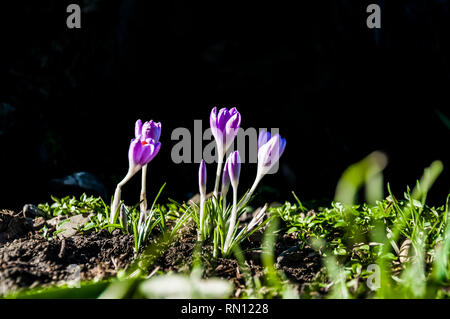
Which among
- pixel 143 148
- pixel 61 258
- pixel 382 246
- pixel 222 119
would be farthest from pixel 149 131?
pixel 382 246

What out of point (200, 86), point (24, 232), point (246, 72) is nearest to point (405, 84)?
point (246, 72)

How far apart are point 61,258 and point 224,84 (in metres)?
2.81

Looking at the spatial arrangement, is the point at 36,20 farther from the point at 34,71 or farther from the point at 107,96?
the point at 107,96

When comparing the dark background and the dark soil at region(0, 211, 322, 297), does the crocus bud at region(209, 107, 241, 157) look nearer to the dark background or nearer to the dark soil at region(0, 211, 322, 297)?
the dark soil at region(0, 211, 322, 297)

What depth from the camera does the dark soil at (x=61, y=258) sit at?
1606 millimetres

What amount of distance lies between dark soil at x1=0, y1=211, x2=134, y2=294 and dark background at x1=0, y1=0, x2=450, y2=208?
4.19 feet

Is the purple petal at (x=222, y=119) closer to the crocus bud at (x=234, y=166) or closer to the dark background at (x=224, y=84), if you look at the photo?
the crocus bud at (x=234, y=166)

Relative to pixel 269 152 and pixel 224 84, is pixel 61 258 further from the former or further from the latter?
pixel 224 84

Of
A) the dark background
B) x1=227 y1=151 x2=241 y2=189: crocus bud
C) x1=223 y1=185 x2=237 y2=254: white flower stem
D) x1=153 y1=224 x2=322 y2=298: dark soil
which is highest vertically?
the dark background

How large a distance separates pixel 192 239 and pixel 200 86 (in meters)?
2.48

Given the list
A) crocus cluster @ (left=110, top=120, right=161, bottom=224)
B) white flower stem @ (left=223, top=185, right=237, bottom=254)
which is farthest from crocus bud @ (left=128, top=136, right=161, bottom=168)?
white flower stem @ (left=223, top=185, right=237, bottom=254)

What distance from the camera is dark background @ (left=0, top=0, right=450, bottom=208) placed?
351 cm

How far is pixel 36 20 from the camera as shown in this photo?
3.61 meters

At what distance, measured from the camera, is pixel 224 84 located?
421 cm
